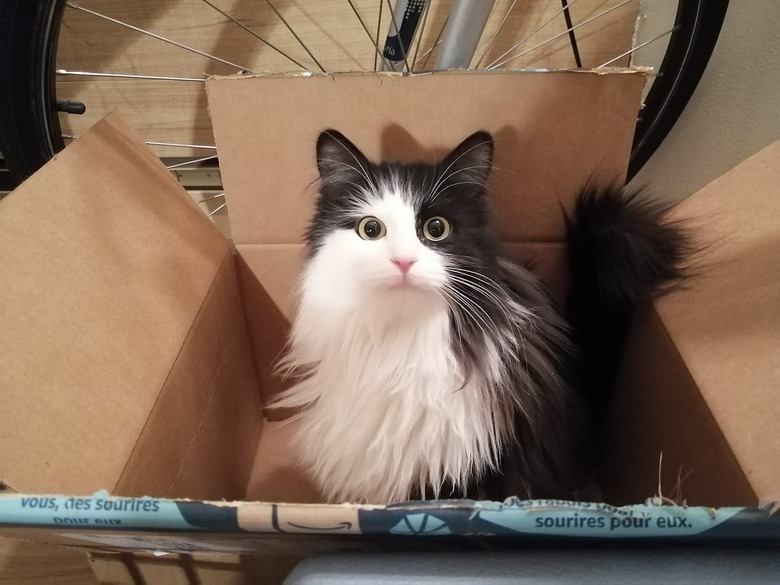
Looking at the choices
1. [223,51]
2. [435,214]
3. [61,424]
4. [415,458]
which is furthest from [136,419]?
[223,51]

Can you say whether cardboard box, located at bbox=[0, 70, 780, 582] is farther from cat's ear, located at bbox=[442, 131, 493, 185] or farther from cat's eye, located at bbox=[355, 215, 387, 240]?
cat's eye, located at bbox=[355, 215, 387, 240]

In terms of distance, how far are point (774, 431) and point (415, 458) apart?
1.45 feet

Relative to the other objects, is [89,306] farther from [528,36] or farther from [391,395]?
[528,36]

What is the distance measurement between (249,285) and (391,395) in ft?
1.74

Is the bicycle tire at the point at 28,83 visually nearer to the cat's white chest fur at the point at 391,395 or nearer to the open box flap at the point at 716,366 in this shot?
the cat's white chest fur at the point at 391,395

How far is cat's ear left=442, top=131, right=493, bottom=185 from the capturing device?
0.83 meters

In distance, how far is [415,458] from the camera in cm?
81

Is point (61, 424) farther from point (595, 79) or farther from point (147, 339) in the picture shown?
point (595, 79)

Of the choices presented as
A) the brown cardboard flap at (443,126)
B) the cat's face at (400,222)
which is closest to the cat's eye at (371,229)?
the cat's face at (400,222)

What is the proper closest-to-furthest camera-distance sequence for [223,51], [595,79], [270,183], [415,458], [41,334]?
[41,334] → [415,458] → [595,79] → [270,183] → [223,51]

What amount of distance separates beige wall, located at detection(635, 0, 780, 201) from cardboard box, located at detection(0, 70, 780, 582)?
48 centimetres

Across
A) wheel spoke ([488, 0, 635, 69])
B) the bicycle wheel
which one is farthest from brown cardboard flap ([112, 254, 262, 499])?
wheel spoke ([488, 0, 635, 69])

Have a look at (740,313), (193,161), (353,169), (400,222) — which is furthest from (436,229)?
(193,161)

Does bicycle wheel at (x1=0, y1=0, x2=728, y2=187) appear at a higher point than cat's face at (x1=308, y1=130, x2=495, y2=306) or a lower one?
higher
